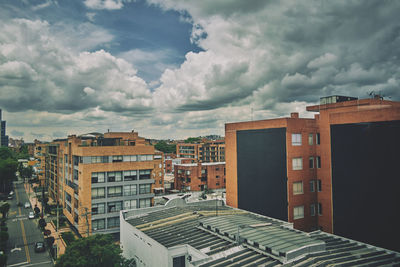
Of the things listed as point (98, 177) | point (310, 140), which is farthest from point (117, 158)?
point (310, 140)

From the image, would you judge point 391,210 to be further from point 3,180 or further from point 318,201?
point 3,180

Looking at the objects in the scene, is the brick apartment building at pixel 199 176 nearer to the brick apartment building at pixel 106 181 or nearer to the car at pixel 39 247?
the brick apartment building at pixel 106 181

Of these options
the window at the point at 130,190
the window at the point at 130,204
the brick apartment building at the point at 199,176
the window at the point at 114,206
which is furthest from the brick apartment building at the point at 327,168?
the brick apartment building at the point at 199,176

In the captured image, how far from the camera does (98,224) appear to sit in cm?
5800

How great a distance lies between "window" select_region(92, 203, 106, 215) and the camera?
57.8 meters

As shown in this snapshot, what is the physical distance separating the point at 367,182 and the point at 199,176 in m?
77.4

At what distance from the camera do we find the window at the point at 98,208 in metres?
57.8

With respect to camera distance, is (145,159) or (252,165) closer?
(252,165)

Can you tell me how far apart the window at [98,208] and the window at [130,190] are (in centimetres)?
550

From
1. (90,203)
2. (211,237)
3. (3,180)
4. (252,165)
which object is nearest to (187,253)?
(211,237)

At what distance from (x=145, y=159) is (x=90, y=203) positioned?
15188 millimetres

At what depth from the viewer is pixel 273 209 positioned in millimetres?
42656

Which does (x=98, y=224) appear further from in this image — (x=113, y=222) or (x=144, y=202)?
(x=144, y=202)

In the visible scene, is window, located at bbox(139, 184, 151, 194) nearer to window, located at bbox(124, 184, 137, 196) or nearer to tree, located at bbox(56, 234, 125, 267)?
window, located at bbox(124, 184, 137, 196)
